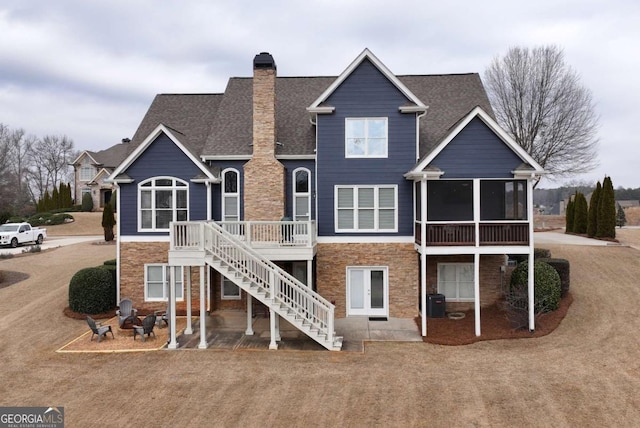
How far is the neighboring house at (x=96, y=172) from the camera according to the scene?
5653 cm

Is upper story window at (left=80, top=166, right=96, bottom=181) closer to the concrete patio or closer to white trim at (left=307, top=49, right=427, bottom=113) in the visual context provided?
the concrete patio

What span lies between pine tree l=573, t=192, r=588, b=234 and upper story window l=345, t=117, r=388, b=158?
928 inches

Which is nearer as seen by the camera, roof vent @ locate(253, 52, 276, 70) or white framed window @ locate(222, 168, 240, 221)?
roof vent @ locate(253, 52, 276, 70)

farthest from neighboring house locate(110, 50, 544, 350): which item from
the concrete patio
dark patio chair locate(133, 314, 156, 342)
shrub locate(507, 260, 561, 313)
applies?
dark patio chair locate(133, 314, 156, 342)

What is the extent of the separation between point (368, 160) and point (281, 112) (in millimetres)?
5840

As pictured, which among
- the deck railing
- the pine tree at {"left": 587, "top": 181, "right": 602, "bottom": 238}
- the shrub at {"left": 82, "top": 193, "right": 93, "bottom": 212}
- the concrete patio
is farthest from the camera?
the shrub at {"left": 82, "top": 193, "right": 93, "bottom": 212}

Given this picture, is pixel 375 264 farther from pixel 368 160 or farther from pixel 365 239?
pixel 368 160

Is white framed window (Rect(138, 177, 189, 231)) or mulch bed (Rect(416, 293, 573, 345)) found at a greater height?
white framed window (Rect(138, 177, 189, 231))

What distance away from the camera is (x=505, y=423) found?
933 centimetres

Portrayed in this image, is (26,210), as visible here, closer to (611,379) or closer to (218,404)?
(218,404)

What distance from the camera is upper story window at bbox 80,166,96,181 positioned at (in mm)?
60438

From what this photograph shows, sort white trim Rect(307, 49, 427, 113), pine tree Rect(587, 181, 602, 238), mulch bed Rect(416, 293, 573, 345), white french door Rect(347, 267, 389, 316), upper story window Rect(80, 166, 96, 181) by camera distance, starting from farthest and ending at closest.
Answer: upper story window Rect(80, 166, 96, 181) < pine tree Rect(587, 181, 602, 238) < white french door Rect(347, 267, 389, 316) < white trim Rect(307, 49, 427, 113) < mulch bed Rect(416, 293, 573, 345)

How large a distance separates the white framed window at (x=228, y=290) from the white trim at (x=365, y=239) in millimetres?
4655

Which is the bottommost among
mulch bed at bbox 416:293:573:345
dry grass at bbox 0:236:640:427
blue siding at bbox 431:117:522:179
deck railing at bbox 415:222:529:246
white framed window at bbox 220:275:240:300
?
dry grass at bbox 0:236:640:427
